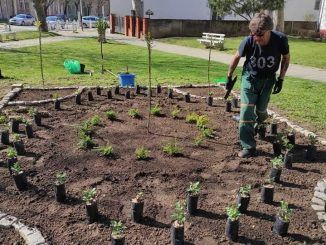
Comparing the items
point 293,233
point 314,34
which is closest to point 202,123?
point 293,233

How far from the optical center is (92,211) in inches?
152

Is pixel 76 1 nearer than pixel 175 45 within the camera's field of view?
No

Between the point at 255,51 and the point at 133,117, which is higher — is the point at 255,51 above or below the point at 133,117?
above

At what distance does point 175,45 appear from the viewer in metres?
23.6

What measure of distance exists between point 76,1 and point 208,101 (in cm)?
6789

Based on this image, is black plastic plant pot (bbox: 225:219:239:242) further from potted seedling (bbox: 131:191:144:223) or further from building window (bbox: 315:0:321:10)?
building window (bbox: 315:0:321:10)

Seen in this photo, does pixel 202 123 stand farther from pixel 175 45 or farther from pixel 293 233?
pixel 175 45

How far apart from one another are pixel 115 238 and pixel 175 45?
69.4 feet

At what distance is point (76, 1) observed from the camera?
230ft

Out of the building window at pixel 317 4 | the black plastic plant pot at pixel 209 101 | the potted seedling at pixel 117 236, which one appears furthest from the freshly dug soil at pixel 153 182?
the building window at pixel 317 4

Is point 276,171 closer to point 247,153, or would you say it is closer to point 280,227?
point 247,153

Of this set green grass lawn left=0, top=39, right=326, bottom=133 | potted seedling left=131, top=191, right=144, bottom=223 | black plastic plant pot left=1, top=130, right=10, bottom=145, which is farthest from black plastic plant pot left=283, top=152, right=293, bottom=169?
black plastic plant pot left=1, top=130, right=10, bottom=145

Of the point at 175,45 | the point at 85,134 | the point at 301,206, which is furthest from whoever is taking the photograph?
the point at 175,45

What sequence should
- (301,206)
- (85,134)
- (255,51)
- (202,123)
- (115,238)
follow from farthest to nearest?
(202,123) < (85,134) < (255,51) < (301,206) < (115,238)
